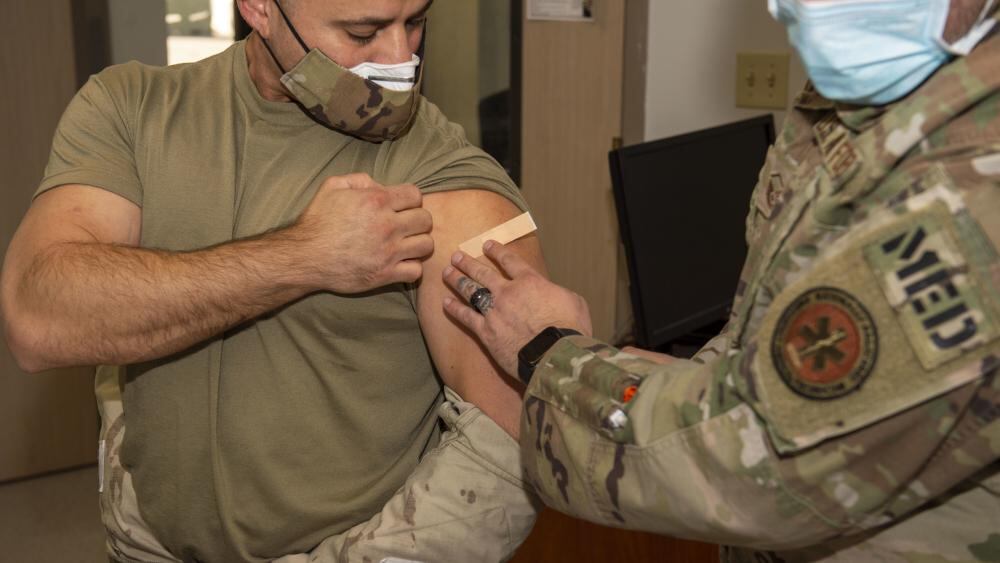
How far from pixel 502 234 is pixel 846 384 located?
2.00 feet

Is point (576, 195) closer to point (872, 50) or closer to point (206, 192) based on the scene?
point (206, 192)

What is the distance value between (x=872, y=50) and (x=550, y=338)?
1.53 feet

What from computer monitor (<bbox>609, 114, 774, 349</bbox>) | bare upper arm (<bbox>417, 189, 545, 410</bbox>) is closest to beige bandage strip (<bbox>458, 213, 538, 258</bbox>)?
bare upper arm (<bbox>417, 189, 545, 410</bbox>)

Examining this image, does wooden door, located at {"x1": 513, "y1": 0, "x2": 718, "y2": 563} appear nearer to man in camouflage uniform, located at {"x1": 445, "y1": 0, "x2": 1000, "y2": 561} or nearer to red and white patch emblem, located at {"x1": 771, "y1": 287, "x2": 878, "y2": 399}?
man in camouflage uniform, located at {"x1": 445, "y1": 0, "x2": 1000, "y2": 561}

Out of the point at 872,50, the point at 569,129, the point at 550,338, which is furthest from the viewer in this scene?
the point at 569,129

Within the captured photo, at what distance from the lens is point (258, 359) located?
141cm

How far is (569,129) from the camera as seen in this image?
3.25 m

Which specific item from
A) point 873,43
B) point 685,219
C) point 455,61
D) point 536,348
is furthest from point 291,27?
point 455,61

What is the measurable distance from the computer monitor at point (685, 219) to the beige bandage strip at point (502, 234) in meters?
0.85

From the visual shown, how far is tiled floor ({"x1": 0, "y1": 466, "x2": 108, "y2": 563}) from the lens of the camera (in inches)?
121

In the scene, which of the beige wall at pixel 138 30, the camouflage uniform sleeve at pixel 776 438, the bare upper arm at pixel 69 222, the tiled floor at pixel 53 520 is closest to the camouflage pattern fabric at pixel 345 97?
the bare upper arm at pixel 69 222

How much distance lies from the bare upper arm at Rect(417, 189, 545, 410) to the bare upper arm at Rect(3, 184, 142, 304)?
401mm

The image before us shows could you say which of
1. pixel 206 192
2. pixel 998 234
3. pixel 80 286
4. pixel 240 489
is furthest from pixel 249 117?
pixel 998 234

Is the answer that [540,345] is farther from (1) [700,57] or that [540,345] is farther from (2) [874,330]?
(1) [700,57]
